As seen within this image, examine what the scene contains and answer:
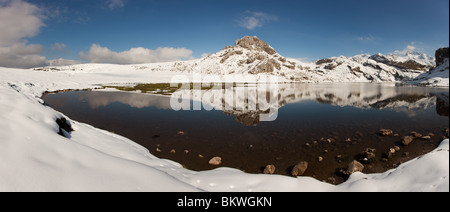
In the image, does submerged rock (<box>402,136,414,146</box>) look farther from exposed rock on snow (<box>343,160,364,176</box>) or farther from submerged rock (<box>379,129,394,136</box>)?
exposed rock on snow (<box>343,160,364,176</box>)

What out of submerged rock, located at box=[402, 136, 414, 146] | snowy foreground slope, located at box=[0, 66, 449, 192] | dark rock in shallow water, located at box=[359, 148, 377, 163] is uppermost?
snowy foreground slope, located at box=[0, 66, 449, 192]

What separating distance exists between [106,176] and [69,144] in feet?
7.67

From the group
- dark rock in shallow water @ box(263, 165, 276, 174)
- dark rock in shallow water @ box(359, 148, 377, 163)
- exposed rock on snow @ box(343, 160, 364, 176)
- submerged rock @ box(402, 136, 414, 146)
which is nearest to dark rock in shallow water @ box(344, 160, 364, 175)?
exposed rock on snow @ box(343, 160, 364, 176)

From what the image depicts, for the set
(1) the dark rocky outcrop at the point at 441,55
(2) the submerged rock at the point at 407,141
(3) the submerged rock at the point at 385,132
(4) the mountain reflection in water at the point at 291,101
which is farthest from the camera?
(1) the dark rocky outcrop at the point at 441,55

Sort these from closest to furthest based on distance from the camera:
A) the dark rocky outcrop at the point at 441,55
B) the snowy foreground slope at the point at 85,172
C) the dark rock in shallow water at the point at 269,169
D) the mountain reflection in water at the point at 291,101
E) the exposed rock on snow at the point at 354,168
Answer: the snowy foreground slope at the point at 85,172, the exposed rock on snow at the point at 354,168, the dark rock in shallow water at the point at 269,169, the mountain reflection in water at the point at 291,101, the dark rocky outcrop at the point at 441,55

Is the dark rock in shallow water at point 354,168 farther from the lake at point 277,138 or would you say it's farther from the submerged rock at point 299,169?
the submerged rock at point 299,169

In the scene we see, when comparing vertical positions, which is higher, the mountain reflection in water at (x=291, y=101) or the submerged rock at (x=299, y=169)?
the mountain reflection in water at (x=291, y=101)

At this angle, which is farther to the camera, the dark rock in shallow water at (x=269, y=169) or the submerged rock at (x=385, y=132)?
the submerged rock at (x=385, y=132)

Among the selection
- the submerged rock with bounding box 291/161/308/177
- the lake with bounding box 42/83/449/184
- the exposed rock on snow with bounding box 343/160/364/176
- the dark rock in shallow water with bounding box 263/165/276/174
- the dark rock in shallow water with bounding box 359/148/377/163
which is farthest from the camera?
the lake with bounding box 42/83/449/184

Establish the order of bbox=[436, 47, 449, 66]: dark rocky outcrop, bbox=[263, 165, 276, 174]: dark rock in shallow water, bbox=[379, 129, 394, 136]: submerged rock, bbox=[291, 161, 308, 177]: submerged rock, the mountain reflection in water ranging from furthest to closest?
bbox=[436, 47, 449, 66]: dark rocky outcrop
the mountain reflection in water
bbox=[379, 129, 394, 136]: submerged rock
bbox=[263, 165, 276, 174]: dark rock in shallow water
bbox=[291, 161, 308, 177]: submerged rock

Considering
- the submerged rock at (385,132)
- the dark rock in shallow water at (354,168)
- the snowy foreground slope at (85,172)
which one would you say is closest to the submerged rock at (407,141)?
the submerged rock at (385,132)

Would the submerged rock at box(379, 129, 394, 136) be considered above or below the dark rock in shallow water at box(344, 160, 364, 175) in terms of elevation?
above
